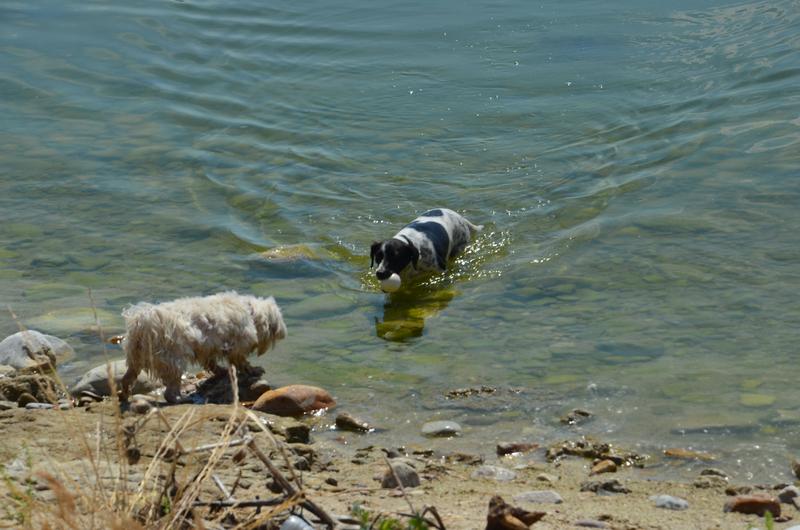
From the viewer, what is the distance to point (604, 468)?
6.59 m

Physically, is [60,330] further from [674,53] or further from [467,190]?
[674,53]

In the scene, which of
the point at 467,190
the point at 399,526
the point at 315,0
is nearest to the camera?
the point at 399,526

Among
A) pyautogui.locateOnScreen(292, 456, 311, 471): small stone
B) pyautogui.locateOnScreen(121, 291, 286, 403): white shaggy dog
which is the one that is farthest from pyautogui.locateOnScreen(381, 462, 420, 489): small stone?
pyautogui.locateOnScreen(121, 291, 286, 403): white shaggy dog

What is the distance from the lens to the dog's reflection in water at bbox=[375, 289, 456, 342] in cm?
939

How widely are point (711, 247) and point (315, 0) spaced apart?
11.2 meters

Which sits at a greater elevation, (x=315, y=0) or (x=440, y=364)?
(x=315, y=0)

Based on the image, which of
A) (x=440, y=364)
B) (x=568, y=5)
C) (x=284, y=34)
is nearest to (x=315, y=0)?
(x=284, y=34)

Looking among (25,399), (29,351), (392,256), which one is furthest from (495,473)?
(392,256)

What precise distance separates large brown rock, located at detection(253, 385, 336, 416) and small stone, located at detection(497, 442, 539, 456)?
54.2 inches

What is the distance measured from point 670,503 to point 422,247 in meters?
5.03

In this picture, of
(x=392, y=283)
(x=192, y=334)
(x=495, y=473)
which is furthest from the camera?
(x=392, y=283)

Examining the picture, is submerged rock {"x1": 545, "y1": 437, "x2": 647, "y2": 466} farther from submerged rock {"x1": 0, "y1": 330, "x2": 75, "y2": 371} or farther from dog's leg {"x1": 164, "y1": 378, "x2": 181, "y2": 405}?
submerged rock {"x1": 0, "y1": 330, "x2": 75, "y2": 371}

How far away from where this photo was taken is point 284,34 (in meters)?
18.7

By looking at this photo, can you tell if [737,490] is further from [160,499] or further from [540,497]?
[160,499]
